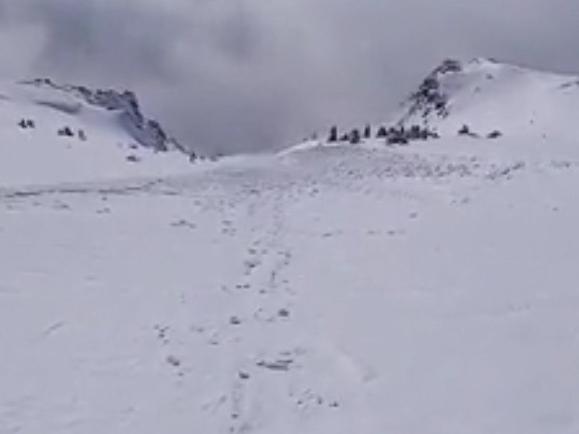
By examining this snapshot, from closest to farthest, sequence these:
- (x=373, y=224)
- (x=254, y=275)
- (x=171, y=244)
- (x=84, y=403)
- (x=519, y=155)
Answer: (x=84, y=403) → (x=254, y=275) → (x=171, y=244) → (x=373, y=224) → (x=519, y=155)

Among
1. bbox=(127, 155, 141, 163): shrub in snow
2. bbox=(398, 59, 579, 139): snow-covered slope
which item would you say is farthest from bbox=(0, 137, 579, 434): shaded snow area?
bbox=(398, 59, 579, 139): snow-covered slope

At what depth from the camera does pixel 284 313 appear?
40.8ft

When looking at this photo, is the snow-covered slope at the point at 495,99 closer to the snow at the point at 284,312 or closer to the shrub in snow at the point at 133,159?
the shrub in snow at the point at 133,159

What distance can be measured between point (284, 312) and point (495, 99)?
143776 mm

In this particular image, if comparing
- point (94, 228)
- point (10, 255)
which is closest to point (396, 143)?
point (94, 228)

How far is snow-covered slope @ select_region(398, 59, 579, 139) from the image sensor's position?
396 ft

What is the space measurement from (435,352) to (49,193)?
12109 mm

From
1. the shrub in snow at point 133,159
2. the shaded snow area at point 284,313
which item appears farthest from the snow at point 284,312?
the shrub in snow at point 133,159

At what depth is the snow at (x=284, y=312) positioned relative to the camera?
9.26 m

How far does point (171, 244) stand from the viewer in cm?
1680

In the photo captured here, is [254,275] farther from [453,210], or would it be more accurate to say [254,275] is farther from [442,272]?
[453,210]

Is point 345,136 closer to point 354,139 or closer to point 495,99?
point 354,139

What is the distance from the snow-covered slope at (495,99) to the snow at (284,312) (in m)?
82.8

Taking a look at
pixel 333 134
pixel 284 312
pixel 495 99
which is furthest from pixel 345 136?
pixel 495 99
